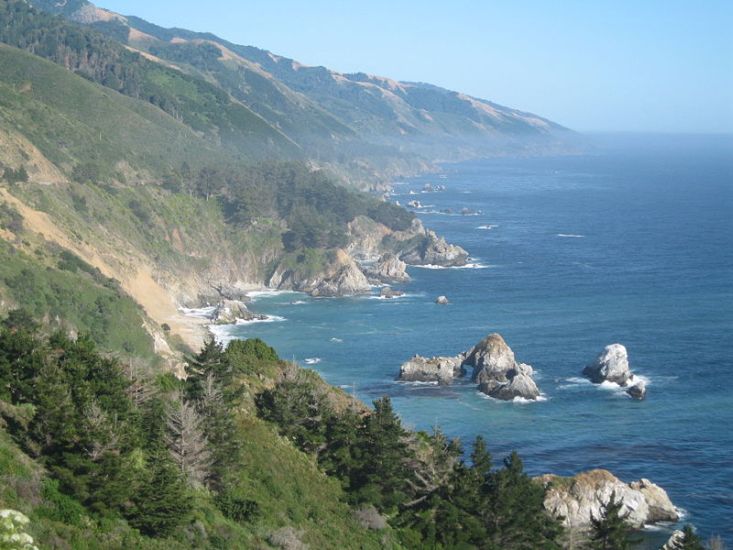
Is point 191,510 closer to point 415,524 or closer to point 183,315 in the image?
point 415,524

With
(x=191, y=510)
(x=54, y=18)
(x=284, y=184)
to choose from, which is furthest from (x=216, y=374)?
(x=54, y=18)

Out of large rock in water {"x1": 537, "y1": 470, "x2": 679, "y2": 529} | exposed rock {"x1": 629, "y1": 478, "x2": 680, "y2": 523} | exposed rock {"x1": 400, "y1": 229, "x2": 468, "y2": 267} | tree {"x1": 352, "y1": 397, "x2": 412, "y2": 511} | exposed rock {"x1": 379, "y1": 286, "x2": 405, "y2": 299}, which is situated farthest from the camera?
exposed rock {"x1": 400, "y1": 229, "x2": 468, "y2": 267}

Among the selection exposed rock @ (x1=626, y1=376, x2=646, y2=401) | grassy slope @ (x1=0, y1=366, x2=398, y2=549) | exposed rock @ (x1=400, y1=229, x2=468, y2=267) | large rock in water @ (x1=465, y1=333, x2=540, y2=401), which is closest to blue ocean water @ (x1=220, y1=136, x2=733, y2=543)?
exposed rock @ (x1=626, y1=376, x2=646, y2=401)

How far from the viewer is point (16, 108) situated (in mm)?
127500

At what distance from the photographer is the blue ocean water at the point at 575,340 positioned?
216ft

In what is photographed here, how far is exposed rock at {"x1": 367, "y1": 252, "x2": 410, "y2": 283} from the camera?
130125 mm

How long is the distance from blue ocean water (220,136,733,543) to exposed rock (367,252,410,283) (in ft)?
6.87

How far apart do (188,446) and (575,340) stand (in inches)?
2531

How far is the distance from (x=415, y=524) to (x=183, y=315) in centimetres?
6617

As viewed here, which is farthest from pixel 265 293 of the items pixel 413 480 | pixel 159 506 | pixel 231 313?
pixel 159 506

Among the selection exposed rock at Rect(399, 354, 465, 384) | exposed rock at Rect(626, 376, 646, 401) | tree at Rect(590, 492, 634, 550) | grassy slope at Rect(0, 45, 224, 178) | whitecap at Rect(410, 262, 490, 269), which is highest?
grassy slope at Rect(0, 45, 224, 178)

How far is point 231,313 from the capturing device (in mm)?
105312

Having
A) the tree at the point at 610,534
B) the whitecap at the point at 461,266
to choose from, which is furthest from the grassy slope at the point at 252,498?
the whitecap at the point at 461,266

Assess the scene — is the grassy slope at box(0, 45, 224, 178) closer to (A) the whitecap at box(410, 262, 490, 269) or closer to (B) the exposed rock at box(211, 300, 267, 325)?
(B) the exposed rock at box(211, 300, 267, 325)
